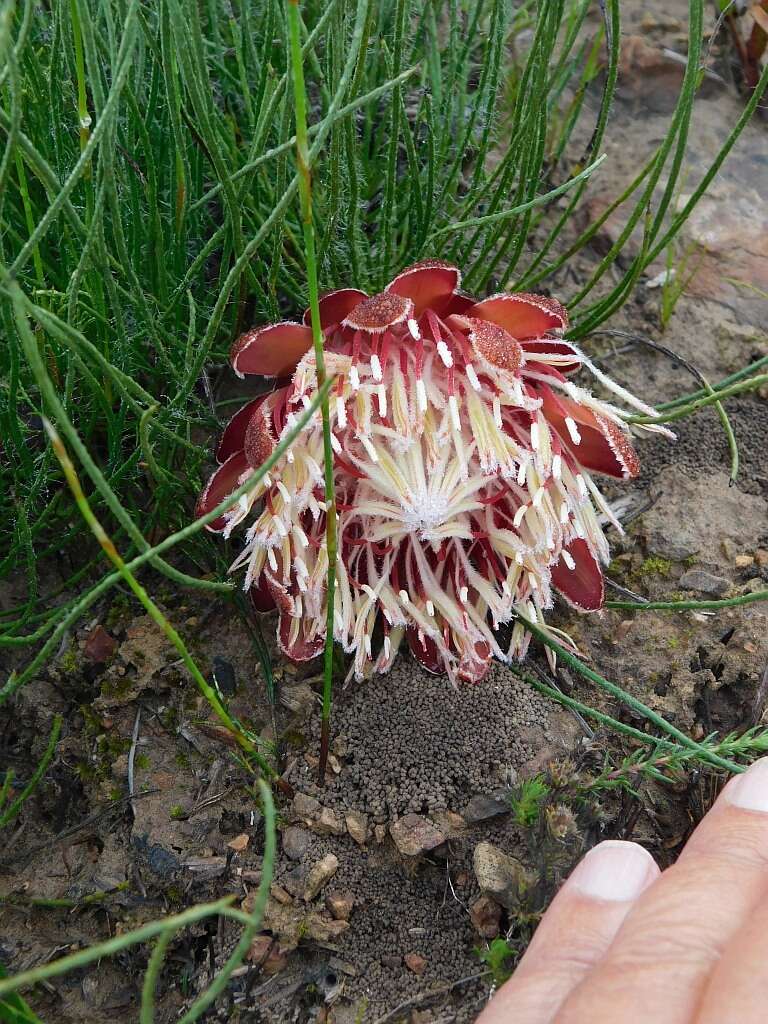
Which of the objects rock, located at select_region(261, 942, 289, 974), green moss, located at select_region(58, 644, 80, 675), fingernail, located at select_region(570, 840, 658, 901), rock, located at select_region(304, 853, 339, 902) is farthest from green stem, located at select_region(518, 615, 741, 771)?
green moss, located at select_region(58, 644, 80, 675)

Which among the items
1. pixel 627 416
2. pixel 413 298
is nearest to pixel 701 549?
pixel 627 416

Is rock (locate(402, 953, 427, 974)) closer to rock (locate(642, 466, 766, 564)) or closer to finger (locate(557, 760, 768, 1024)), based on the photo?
finger (locate(557, 760, 768, 1024))

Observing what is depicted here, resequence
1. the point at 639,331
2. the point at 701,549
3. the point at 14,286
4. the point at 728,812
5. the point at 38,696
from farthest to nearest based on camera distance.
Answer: the point at 639,331, the point at 701,549, the point at 38,696, the point at 728,812, the point at 14,286

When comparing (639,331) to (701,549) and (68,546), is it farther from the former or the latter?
(68,546)

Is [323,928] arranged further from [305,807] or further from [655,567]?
[655,567]

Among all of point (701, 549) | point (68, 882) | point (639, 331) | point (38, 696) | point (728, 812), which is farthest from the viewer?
point (639, 331)

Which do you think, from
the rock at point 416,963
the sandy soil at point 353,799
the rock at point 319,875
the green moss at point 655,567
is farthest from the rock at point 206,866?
the green moss at point 655,567
